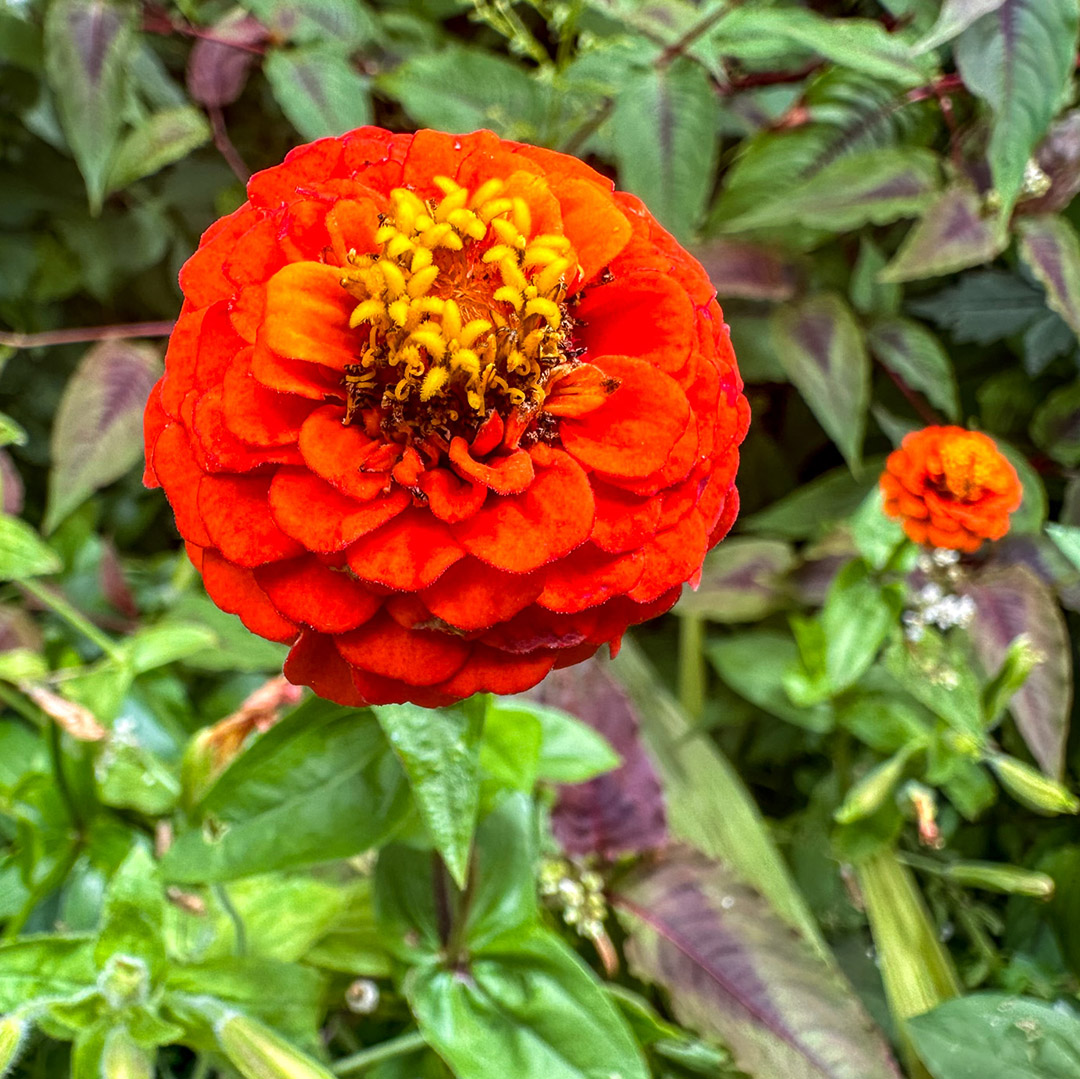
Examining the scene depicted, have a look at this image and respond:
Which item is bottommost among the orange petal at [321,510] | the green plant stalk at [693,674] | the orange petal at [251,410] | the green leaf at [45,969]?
the green plant stalk at [693,674]

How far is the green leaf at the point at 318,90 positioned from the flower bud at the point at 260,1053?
23.5 inches

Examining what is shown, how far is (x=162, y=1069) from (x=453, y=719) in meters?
0.44

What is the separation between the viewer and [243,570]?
13.7 inches

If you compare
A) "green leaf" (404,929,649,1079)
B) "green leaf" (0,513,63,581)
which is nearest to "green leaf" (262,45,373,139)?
"green leaf" (0,513,63,581)

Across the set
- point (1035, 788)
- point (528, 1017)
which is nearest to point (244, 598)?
point (528, 1017)

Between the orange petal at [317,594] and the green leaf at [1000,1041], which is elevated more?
the orange petal at [317,594]

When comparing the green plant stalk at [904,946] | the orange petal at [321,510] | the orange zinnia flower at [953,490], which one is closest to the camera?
the orange petal at [321,510]

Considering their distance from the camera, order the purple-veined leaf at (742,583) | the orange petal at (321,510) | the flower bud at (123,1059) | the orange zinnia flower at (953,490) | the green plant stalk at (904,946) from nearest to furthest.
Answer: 1. the orange petal at (321,510)
2. the flower bud at (123,1059)
3. the orange zinnia flower at (953,490)
4. the green plant stalk at (904,946)
5. the purple-veined leaf at (742,583)

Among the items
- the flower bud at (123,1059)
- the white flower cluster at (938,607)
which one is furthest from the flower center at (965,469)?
the flower bud at (123,1059)

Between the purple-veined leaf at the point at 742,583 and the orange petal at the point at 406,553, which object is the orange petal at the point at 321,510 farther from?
the purple-veined leaf at the point at 742,583

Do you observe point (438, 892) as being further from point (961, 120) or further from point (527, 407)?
point (961, 120)

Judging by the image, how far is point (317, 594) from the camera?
1.06ft

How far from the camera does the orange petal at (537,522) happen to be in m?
0.31

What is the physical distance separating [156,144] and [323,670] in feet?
2.00
